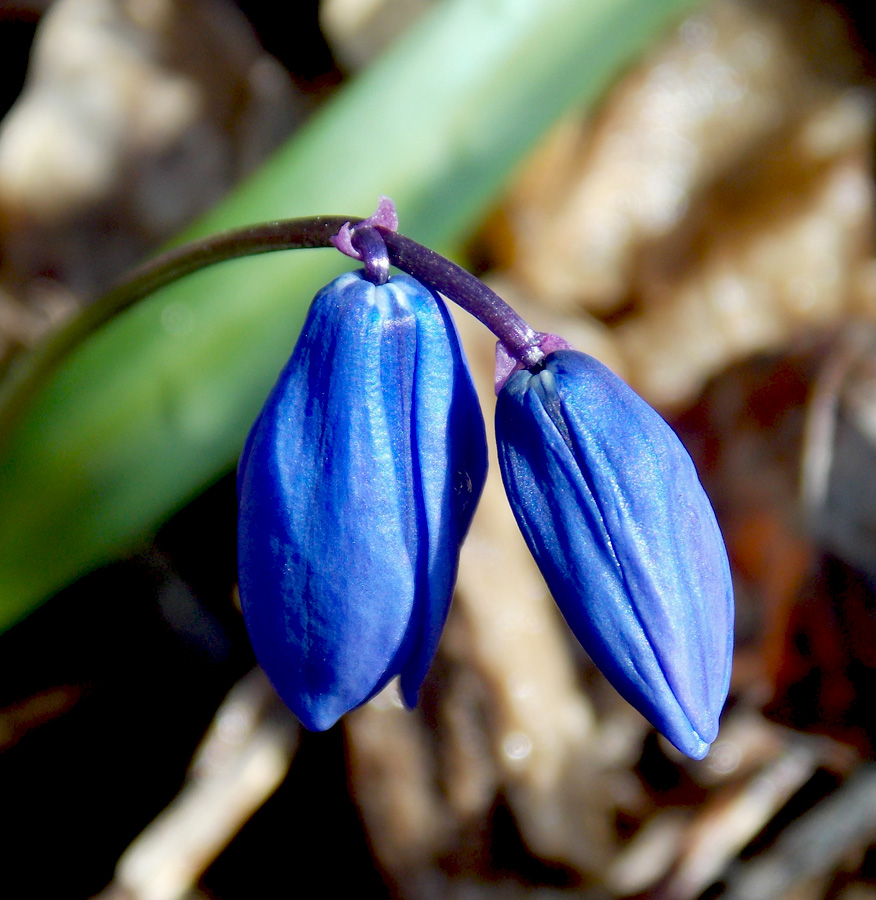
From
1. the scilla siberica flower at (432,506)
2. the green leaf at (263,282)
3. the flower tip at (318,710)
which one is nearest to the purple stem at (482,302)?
the scilla siberica flower at (432,506)

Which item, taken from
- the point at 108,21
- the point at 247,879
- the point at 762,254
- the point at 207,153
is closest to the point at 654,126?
the point at 762,254

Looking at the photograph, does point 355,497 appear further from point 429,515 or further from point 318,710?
point 318,710

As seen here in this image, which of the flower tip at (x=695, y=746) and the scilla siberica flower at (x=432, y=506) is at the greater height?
the scilla siberica flower at (x=432, y=506)

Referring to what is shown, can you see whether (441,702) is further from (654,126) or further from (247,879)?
(654,126)

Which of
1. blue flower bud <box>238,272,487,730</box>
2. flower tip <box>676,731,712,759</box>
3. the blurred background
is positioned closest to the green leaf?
the blurred background

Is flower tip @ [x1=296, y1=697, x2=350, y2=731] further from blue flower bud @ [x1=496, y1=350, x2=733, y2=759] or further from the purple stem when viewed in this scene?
the purple stem

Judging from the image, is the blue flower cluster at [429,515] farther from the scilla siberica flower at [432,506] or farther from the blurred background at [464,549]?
the blurred background at [464,549]
